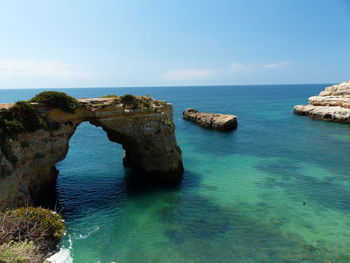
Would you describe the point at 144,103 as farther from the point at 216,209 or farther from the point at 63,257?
the point at 63,257

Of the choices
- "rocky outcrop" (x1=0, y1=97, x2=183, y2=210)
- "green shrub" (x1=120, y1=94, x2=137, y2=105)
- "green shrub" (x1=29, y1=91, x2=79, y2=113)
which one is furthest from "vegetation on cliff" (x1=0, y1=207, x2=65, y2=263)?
"green shrub" (x1=120, y1=94, x2=137, y2=105)

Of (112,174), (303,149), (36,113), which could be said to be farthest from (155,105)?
(303,149)

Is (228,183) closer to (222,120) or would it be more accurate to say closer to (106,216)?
(106,216)

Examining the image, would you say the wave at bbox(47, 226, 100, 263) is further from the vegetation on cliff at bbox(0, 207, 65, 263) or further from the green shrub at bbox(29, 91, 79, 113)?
the green shrub at bbox(29, 91, 79, 113)

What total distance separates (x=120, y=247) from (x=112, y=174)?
48.0 feet

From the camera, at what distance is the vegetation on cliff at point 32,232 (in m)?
10.7

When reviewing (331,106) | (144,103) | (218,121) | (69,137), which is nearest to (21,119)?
(69,137)

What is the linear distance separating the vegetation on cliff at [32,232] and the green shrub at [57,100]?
11.6m

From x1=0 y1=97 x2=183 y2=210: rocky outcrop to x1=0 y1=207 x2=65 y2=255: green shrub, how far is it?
20.7ft

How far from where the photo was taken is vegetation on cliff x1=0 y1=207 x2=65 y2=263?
10697 mm

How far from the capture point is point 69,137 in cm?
2491

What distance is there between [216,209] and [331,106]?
71.5 meters

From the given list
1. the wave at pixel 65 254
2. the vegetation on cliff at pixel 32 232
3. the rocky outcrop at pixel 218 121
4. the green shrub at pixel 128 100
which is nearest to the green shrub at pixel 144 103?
the green shrub at pixel 128 100

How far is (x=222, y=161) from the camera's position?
3678cm
